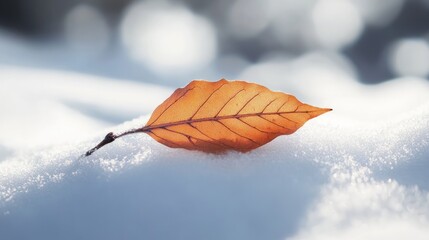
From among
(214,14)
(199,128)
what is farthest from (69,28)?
(199,128)

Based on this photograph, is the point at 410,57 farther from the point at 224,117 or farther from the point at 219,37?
the point at 224,117

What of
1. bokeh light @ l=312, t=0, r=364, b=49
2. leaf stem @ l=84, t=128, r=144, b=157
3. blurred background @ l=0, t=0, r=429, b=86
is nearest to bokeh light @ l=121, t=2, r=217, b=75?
blurred background @ l=0, t=0, r=429, b=86

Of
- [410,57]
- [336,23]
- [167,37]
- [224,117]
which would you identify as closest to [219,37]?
[167,37]

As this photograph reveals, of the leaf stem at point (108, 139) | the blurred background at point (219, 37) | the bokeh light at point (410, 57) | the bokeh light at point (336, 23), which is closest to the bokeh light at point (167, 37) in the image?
the blurred background at point (219, 37)

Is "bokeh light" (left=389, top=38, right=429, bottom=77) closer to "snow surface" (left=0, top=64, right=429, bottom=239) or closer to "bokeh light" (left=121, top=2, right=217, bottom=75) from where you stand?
"bokeh light" (left=121, top=2, right=217, bottom=75)

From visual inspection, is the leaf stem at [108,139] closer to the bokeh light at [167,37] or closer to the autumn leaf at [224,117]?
the autumn leaf at [224,117]

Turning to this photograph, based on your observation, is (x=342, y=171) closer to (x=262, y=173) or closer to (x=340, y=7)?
(x=262, y=173)
